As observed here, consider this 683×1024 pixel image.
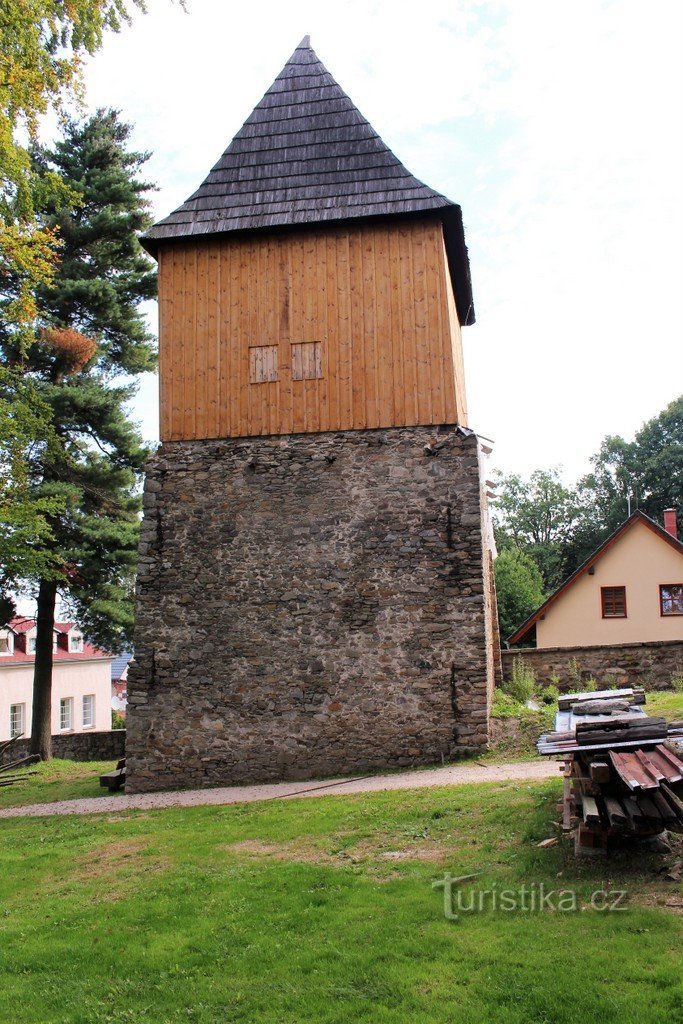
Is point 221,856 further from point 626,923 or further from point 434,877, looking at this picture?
point 626,923

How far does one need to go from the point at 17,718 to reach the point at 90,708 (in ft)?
14.2

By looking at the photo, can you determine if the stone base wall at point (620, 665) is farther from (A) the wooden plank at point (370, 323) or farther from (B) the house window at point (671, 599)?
(B) the house window at point (671, 599)

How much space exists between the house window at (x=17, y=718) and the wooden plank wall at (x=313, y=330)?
65.5 ft

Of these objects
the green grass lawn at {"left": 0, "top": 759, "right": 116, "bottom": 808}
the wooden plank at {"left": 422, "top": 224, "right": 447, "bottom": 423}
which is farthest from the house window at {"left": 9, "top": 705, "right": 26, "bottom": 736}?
the wooden plank at {"left": 422, "top": 224, "right": 447, "bottom": 423}

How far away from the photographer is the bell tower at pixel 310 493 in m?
12.5

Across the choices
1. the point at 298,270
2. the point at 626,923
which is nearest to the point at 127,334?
the point at 298,270

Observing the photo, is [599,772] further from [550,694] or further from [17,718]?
[17,718]

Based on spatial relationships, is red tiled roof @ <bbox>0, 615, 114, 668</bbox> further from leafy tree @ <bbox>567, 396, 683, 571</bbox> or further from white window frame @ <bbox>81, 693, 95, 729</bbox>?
leafy tree @ <bbox>567, 396, 683, 571</bbox>

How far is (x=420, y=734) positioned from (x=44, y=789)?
6893 mm

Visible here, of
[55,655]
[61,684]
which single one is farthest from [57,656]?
[61,684]

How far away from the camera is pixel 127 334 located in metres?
21.0

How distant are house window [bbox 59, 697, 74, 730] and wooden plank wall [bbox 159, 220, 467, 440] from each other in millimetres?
22360

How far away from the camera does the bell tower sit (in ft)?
40.9
